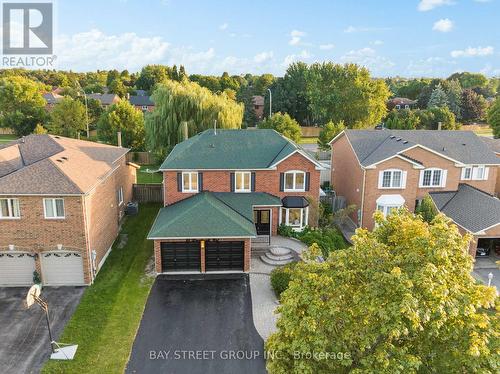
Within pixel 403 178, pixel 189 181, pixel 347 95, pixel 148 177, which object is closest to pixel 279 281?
pixel 189 181

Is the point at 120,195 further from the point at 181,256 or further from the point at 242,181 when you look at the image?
the point at 181,256

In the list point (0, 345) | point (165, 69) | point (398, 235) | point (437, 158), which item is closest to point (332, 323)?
point (398, 235)

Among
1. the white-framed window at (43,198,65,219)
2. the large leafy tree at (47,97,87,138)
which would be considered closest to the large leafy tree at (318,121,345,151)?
the large leafy tree at (47,97,87,138)

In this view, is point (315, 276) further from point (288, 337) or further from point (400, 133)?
point (400, 133)

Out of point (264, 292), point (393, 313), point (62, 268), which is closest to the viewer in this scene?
point (393, 313)

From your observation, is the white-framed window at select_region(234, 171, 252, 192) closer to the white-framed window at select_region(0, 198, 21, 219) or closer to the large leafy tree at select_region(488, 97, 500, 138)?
the white-framed window at select_region(0, 198, 21, 219)

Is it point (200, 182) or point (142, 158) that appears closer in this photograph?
point (200, 182)

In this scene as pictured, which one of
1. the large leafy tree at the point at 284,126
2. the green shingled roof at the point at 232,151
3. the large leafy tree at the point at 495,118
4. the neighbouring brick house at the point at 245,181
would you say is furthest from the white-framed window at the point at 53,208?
the large leafy tree at the point at 495,118
